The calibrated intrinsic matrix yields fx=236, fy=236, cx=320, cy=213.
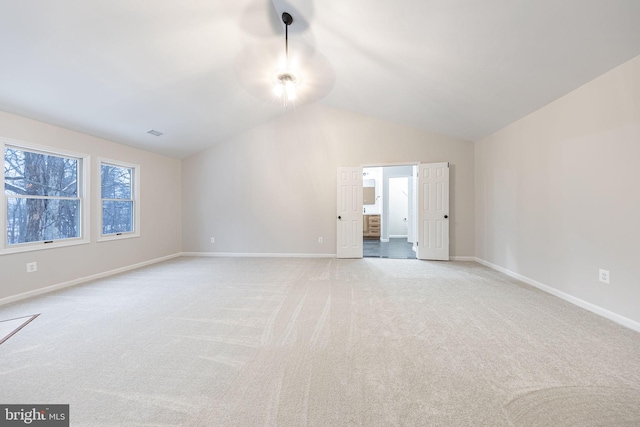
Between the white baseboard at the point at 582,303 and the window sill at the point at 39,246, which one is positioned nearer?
the white baseboard at the point at 582,303

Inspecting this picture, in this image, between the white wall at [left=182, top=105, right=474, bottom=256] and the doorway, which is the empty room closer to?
the white wall at [left=182, top=105, right=474, bottom=256]

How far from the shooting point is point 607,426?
1162mm

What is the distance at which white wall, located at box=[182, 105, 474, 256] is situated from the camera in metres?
5.01

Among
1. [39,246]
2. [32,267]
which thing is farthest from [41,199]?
[32,267]

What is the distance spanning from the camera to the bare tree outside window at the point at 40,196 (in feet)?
9.52

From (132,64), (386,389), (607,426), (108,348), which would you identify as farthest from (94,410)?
(132,64)

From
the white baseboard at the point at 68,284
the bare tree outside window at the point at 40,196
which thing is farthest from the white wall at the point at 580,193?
the bare tree outside window at the point at 40,196

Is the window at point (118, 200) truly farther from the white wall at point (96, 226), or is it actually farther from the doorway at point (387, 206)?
the doorway at point (387, 206)

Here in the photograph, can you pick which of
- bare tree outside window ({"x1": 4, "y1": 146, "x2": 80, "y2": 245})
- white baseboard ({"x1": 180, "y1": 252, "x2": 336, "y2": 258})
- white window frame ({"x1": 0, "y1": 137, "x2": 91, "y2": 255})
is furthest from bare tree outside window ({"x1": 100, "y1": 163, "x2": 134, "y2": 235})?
white baseboard ({"x1": 180, "y1": 252, "x2": 336, "y2": 258})

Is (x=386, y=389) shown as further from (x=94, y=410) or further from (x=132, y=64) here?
(x=132, y=64)

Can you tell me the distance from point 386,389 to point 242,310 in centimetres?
166

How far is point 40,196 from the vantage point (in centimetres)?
314

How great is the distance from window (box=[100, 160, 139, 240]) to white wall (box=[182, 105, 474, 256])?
113cm

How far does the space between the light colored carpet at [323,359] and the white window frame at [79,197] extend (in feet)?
2.30
